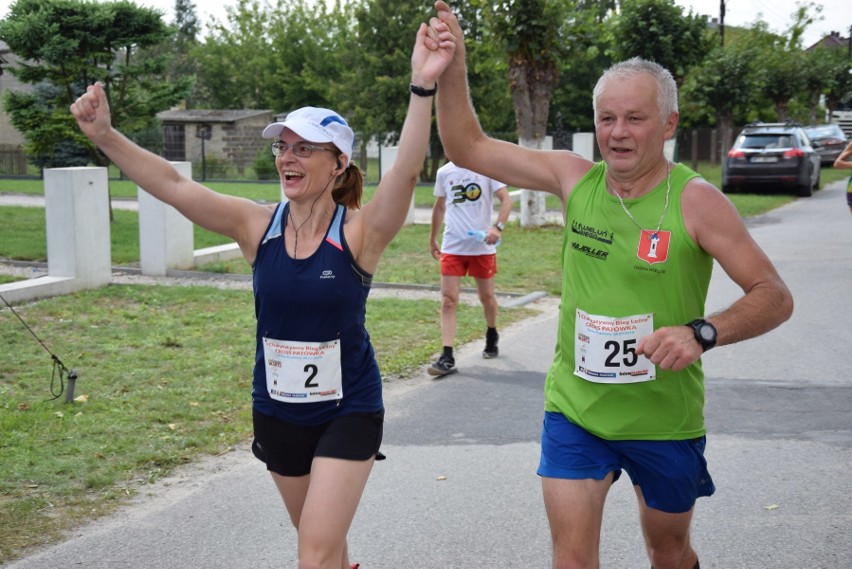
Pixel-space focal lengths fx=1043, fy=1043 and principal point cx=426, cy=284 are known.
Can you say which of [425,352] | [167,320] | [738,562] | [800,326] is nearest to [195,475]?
[738,562]

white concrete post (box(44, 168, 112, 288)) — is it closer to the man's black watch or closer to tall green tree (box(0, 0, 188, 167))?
tall green tree (box(0, 0, 188, 167))

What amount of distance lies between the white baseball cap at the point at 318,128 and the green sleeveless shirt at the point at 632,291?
85 cm

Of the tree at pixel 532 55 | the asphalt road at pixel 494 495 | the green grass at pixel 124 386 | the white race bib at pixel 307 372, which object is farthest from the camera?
the tree at pixel 532 55

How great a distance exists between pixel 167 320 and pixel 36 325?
1265mm

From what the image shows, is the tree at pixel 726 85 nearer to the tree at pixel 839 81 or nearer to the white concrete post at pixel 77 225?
the tree at pixel 839 81

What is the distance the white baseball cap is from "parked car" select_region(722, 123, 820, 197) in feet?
81.0

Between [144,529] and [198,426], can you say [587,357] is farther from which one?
[198,426]

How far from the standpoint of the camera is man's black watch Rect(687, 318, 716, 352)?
3160mm

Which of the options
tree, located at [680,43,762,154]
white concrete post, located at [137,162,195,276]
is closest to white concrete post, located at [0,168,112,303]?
white concrete post, located at [137,162,195,276]

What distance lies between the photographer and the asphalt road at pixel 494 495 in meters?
4.84

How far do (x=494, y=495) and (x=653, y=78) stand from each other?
113 inches

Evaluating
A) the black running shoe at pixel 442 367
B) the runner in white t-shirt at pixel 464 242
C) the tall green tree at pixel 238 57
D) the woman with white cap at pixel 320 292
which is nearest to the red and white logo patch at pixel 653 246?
the woman with white cap at pixel 320 292

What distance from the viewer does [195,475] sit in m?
6.02

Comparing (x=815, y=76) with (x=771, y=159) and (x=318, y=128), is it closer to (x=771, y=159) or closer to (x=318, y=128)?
(x=771, y=159)
